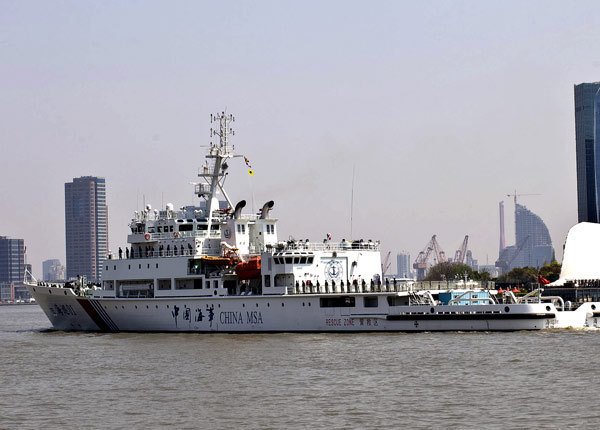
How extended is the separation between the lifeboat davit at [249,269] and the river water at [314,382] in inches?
175

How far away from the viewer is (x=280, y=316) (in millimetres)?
51969

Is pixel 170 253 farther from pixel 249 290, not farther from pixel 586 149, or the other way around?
pixel 586 149

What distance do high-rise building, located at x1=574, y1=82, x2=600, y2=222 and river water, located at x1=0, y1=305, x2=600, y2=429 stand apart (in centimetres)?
15016

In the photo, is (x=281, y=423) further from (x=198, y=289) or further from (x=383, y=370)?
(x=198, y=289)

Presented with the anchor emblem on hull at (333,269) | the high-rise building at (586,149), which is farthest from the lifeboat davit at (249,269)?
the high-rise building at (586,149)

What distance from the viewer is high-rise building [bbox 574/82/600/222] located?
625 feet

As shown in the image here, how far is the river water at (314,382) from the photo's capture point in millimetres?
28656

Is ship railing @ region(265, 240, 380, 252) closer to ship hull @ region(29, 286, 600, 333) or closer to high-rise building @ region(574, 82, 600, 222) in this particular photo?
ship hull @ region(29, 286, 600, 333)

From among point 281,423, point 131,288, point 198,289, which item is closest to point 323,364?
point 281,423

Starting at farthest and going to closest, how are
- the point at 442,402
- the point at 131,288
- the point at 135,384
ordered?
the point at 131,288 → the point at 135,384 → the point at 442,402

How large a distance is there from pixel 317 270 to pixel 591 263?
59.9 meters

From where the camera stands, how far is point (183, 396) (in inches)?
1282

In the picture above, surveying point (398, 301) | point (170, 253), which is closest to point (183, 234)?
point (170, 253)

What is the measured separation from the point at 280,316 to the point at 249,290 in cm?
277
